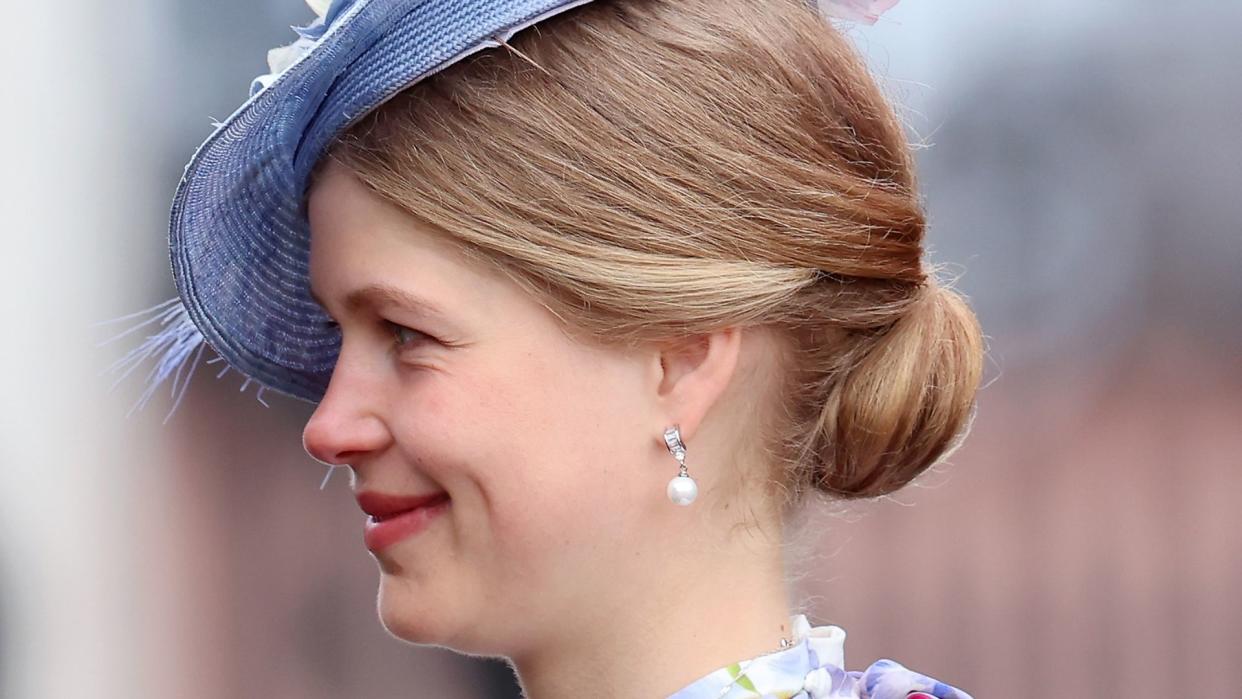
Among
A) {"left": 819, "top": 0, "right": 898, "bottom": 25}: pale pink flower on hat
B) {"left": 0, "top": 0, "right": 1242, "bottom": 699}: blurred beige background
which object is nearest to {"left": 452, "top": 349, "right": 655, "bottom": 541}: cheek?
{"left": 819, "top": 0, "right": 898, "bottom": 25}: pale pink flower on hat

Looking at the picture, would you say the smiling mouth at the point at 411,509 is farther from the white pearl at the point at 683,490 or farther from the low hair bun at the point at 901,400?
the low hair bun at the point at 901,400

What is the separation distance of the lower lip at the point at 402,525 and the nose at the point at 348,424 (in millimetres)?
49

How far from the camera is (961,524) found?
2688 mm

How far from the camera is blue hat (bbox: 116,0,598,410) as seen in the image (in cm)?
92

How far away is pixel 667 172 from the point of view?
91 cm

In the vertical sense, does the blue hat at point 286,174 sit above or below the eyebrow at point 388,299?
above

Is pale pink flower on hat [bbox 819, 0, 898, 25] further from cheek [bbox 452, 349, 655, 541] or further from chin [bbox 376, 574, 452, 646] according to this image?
chin [bbox 376, 574, 452, 646]

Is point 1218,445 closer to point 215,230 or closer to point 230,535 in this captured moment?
point 230,535

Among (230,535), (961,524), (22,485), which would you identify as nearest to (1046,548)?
(961,524)

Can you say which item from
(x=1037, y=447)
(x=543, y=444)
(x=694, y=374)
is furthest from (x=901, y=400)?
(x=1037, y=447)

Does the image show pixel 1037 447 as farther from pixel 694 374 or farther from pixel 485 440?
pixel 485 440

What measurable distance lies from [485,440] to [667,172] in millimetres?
215

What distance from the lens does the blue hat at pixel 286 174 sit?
3.02 feet

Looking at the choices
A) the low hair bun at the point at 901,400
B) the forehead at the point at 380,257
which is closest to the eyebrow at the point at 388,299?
the forehead at the point at 380,257
